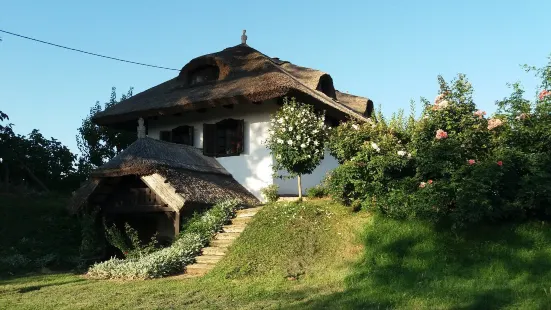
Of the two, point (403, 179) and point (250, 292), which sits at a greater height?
point (403, 179)

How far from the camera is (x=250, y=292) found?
8.21 meters

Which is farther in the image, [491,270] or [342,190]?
[342,190]

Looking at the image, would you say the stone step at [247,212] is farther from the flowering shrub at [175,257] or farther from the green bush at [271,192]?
the green bush at [271,192]

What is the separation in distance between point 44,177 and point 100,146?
4672 millimetres

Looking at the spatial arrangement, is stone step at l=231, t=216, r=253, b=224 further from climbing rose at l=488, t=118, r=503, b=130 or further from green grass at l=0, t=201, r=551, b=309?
climbing rose at l=488, t=118, r=503, b=130

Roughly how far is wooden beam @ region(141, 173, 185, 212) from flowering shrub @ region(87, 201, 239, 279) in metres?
0.56

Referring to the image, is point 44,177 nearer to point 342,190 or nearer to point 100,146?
point 100,146

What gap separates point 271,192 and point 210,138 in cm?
346

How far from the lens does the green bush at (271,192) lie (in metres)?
14.4

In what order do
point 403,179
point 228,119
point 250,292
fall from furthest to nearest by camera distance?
point 228,119 < point 403,179 < point 250,292

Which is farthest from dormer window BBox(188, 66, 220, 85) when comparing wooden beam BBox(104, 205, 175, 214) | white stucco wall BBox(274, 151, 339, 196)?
wooden beam BBox(104, 205, 175, 214)

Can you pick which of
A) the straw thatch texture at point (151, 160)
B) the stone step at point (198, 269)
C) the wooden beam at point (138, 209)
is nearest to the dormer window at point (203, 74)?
the straw thatch texture at point (151, 160)

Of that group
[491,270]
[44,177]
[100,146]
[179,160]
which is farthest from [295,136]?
[100,146]

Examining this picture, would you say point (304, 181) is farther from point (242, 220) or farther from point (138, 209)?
point (138, 209)
